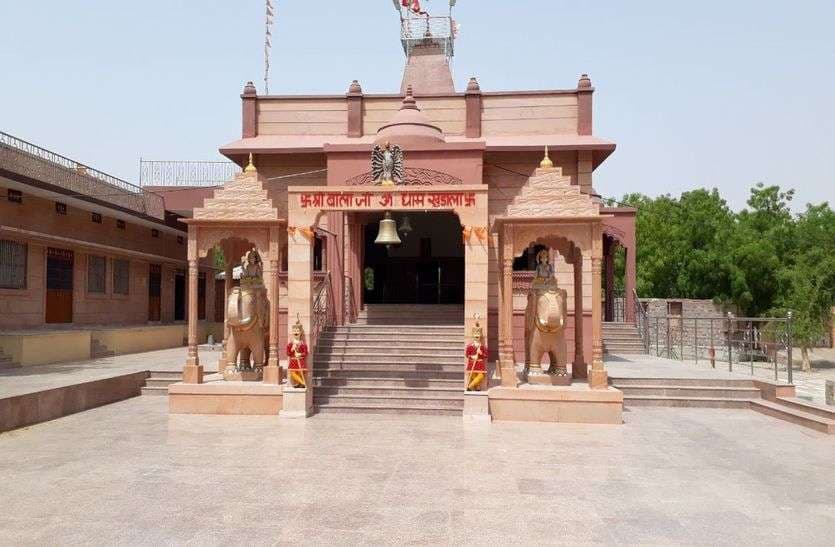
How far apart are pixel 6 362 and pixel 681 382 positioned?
1459cm

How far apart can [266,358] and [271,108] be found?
8.32m

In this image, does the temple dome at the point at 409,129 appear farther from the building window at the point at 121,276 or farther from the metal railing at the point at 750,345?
the building window at the point at 121,276

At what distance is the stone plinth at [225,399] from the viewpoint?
1005 cm

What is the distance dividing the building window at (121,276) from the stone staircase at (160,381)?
873 cm

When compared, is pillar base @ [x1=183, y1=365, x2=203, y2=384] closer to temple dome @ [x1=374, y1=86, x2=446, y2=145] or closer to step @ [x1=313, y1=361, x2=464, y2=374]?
step @ [x1=313, y1=361, x2=464, y2=374]

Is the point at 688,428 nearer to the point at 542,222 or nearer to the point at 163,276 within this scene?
the point at 542,222

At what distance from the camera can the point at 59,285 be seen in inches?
682

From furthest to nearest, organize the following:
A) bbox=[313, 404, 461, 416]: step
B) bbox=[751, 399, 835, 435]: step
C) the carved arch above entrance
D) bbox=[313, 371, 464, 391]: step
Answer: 1. the carved arch above entrance
2. bbox=[313, 371, 464, 391]: step
3. bbox=[313, 404, 461, 416]: step
4. bbox=[751, 399, 835, 435]: step

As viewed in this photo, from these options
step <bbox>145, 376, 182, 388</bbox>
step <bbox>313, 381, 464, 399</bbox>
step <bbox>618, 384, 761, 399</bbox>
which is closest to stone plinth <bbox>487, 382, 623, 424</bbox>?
step <bbox>313, 381, 464, 399</bbox>

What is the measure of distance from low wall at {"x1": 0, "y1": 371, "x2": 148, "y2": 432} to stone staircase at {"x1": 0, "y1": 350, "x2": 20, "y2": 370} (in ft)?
11.4

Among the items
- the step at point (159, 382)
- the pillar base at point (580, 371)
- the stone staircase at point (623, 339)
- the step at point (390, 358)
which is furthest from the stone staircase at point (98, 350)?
the stone staircase at point (623, 339)

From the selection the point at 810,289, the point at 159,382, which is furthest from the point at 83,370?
the point at 810,289

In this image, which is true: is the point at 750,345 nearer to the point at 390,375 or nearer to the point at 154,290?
the point at 390,375

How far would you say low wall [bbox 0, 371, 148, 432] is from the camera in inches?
347
